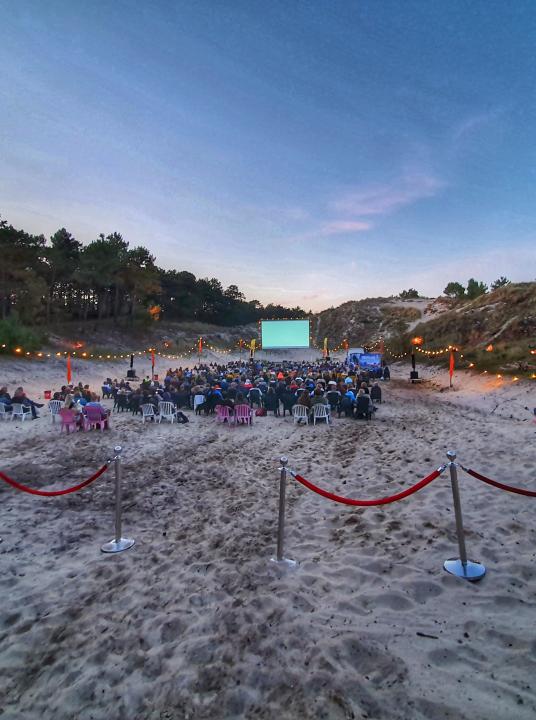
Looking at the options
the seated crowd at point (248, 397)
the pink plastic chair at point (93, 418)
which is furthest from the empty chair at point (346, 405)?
the pink plastic chair at point (93, 418)

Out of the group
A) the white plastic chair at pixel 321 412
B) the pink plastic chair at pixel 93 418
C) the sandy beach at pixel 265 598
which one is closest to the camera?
the sandy beach at pixel 265 598

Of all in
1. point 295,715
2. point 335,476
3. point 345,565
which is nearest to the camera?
point 295,715

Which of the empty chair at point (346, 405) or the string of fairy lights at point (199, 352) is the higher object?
the string of fairy lights at point (199, 352)

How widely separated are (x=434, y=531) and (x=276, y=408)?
9.87 meters

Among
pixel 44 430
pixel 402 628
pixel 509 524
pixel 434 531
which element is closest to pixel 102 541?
pixel 402 628

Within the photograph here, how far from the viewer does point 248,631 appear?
11.4ft

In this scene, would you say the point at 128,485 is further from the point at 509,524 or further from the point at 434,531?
the point at 509,524

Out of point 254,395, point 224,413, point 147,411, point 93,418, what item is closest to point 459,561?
point 224,413

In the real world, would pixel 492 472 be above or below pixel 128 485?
above

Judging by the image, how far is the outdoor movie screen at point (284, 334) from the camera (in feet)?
138

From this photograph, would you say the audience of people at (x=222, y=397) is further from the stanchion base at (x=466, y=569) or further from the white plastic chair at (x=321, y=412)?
the stanchion base at (x=466, y=569)

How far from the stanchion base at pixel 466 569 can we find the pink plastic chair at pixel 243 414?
8852mm

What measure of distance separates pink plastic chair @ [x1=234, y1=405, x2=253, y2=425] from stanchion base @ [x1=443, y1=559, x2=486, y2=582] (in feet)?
29.0

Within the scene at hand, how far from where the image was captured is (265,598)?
3.93m
